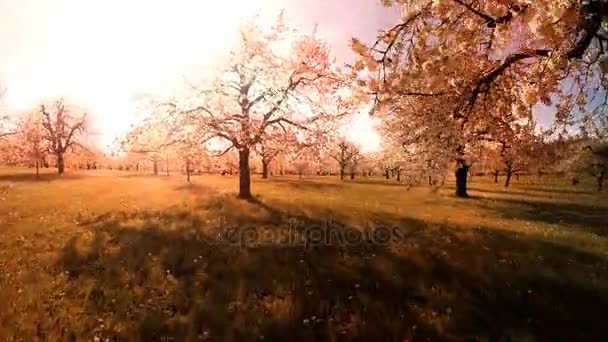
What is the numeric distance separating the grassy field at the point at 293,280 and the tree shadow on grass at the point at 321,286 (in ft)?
0.16

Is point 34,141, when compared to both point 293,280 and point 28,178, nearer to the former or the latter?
point 28,178

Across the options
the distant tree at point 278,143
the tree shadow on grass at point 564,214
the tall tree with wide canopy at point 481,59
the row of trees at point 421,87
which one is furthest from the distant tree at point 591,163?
the tall tree with wide canopy at point 481,59

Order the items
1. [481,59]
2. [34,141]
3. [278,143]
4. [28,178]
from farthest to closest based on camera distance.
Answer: [34,141], [28,178], [278,143], [481,59]

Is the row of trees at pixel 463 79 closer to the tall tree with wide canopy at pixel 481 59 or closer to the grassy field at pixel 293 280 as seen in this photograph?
the tall tree with wide canopy at pixel 481 59

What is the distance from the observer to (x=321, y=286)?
41.4ft

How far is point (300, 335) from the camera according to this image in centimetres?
1006

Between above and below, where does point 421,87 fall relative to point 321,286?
above

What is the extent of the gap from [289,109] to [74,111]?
60108mm

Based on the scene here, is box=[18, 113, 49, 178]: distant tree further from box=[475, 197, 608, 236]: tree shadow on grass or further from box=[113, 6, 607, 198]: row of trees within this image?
box=[475, 197, 608, 236]: tree shadow on grass

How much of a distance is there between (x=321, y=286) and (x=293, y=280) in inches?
35.7

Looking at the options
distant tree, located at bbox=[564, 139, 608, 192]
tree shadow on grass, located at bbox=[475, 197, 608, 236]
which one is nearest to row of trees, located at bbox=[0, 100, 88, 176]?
tree shadow on grass, located at bbox=[475, 197, 608, 236]

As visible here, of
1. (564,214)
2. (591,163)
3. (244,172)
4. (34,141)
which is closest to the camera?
(244,172)

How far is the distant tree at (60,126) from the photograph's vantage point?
7112cm

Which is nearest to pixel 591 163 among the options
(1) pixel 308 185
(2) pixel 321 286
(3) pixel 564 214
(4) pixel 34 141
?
(3) pixel 564 214
